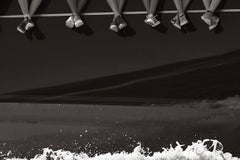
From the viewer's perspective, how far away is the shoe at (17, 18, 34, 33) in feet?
7.59

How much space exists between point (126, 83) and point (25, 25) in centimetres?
50

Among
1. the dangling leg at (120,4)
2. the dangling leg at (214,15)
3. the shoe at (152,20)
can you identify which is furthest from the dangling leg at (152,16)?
the dangling leg at (214,15)

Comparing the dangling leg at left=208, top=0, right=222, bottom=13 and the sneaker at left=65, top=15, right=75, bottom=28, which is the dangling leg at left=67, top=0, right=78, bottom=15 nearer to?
the sneaker at left=65, top=15, right=75, bottom=28

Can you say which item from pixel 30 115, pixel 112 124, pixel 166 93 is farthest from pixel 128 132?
pixel 30 115

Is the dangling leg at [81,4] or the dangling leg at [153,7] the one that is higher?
the dangling leg at [81,4]

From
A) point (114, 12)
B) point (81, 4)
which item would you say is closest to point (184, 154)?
point (114, 12)

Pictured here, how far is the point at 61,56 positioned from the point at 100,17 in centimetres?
24

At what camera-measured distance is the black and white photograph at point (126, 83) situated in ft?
7.57

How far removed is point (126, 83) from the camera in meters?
2.33

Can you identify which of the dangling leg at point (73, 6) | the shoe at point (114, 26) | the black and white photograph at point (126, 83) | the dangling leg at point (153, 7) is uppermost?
the dangling leg at point (73, 6)

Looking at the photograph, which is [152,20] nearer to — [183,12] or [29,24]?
[183,12]

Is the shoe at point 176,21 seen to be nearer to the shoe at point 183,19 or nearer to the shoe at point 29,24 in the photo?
the shoe at point 183,19

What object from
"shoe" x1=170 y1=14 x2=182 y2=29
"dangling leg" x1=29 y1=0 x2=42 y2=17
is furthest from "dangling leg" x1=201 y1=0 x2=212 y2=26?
"dangling leg" x1=29 y1=0 x2=42 y2=17

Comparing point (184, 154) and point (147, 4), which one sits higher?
point (147, 4)
